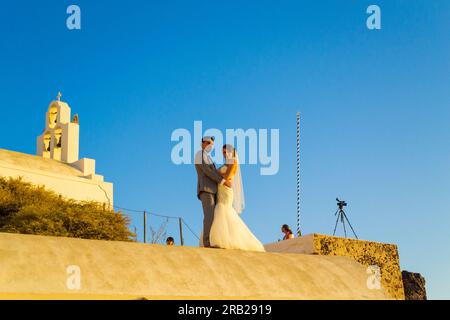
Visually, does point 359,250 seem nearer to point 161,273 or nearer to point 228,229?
point 228,229

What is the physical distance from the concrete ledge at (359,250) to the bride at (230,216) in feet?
9.41

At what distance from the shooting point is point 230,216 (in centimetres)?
1105

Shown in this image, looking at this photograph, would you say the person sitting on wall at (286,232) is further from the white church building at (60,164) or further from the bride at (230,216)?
the white church building at (60,164)

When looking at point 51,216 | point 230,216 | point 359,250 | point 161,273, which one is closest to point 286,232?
point 359,250

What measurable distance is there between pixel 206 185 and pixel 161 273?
268 cm

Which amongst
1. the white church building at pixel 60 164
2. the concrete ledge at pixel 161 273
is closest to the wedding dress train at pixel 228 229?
the concrete ledge at pixel 161 273

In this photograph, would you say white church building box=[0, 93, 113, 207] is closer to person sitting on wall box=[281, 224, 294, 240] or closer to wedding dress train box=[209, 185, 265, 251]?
person sitting on wall box=[281, 224, 294, 240]

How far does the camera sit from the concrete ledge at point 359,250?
14.0m

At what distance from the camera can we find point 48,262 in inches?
306

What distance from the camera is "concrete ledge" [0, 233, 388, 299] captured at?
751 cm

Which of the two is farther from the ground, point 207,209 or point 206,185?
point 206,185

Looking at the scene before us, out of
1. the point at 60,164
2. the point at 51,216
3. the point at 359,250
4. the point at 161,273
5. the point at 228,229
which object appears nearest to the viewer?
the point at 161,273
